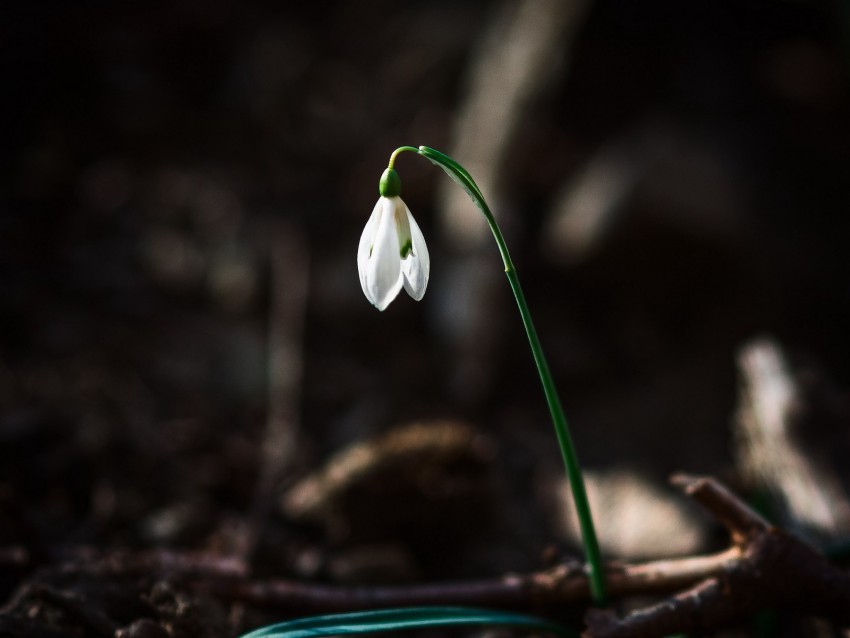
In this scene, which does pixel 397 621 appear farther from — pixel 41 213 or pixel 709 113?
pixel 41 213

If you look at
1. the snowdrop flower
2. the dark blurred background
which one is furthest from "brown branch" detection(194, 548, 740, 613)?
the snowdrop flower

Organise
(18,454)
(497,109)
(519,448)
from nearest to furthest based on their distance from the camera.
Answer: (18,454), (519,448), (497,109)

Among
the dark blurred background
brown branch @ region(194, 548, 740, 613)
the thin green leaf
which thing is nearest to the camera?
the thin green leaf

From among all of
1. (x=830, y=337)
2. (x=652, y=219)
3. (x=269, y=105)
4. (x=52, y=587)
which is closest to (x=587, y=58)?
(x=652, y=219)

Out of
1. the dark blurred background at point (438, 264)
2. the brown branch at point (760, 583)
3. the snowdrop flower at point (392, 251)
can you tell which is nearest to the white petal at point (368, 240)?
the snowdrop flower at point (392, 251)

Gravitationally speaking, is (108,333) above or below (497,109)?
below

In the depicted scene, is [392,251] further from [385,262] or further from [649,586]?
→ [649,586]

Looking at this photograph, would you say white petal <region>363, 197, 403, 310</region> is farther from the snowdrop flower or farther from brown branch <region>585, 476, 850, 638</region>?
brown branch <region>585, 476, 850, 638</region>

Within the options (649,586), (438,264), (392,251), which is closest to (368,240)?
(392,251)
